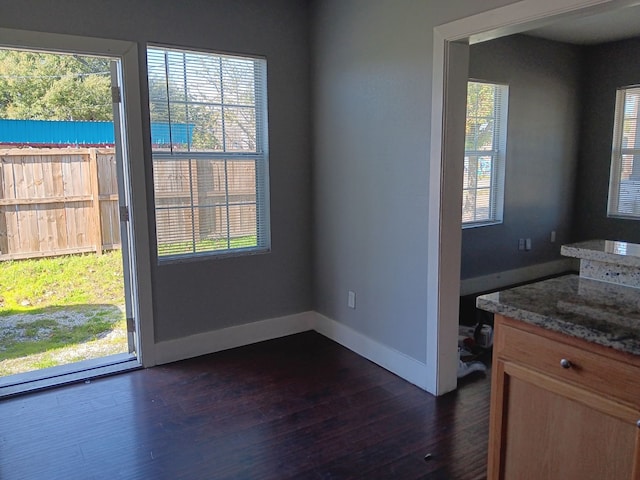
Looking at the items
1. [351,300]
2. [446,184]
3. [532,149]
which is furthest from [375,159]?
[532,149]

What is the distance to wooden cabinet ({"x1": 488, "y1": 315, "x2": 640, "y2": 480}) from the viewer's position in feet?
4.23

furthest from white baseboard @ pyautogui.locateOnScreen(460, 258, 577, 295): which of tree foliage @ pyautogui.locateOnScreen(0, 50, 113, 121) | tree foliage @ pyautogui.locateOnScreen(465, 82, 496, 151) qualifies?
tree foliage @ pyautogui.locateOnScreen(0, 50, 113, 121)

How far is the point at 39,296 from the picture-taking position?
15.5 ft

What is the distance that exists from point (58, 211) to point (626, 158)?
Result: 6013 mm

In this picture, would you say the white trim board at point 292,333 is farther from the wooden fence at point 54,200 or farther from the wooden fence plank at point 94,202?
the wooden fence plank at point 94,202

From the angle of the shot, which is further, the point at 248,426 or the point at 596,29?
the point at 596,29

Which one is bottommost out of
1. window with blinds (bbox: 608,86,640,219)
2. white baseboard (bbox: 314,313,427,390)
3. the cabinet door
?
white baseboard (bbox: 314,313,427,390)

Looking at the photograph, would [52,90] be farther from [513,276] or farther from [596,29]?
→ [596,29]

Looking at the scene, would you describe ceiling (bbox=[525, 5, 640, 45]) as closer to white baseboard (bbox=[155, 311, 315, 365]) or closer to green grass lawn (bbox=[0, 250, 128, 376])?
white baseboard (bbox=[155, 311, 315, 365])

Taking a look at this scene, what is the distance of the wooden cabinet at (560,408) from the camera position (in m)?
1.29

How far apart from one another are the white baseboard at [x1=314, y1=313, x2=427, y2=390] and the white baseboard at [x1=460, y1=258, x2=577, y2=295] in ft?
5.26

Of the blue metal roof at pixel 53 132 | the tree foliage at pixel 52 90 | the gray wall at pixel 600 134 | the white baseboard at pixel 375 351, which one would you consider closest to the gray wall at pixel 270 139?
the white baseboard at pixel 375 351

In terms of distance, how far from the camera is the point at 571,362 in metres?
1.39

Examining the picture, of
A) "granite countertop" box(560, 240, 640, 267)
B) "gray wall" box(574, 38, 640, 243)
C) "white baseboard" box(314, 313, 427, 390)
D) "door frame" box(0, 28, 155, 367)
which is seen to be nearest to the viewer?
"granite countertop" box(560, 240, 640, 267)
